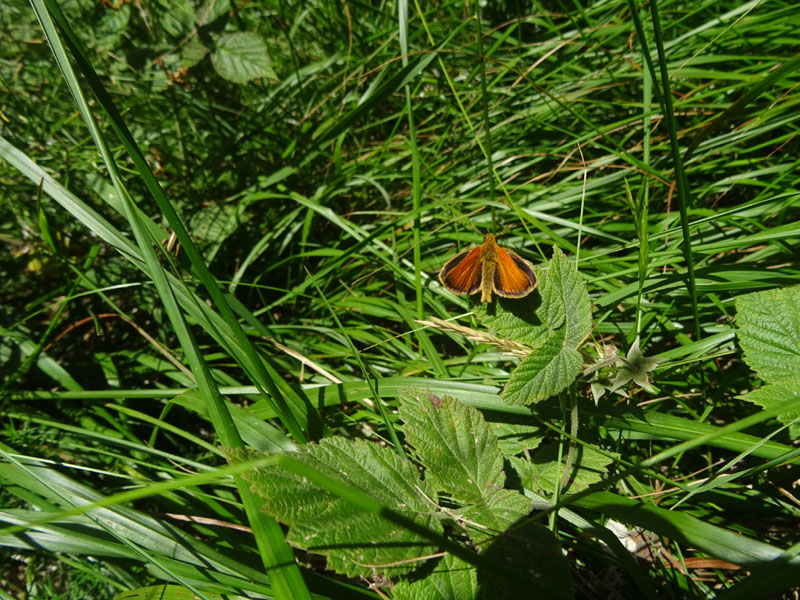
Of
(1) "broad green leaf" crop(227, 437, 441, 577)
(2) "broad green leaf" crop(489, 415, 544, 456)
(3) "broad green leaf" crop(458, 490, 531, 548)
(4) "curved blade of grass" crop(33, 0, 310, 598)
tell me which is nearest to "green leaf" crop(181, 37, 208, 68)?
(4) "curved blade of grass" crop(33, 0, 310, 598)

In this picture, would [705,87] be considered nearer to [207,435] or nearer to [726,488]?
[726,488]

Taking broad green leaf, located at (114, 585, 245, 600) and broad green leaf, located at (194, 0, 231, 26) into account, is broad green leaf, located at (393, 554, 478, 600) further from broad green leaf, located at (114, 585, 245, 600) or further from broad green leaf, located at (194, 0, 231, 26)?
broad green leaf, located at (194, 0, 231, 26)

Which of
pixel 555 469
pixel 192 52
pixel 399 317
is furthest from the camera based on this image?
Answer: pixel 192 52

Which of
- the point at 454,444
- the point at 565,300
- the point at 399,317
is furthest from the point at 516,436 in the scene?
the point at 399,317

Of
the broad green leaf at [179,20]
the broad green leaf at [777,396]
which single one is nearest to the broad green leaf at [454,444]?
the broad green leaf at [777,396]

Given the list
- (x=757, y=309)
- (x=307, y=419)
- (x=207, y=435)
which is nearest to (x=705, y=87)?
(x=757, y=309)

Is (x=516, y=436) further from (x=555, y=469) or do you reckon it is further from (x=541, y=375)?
(x=541, y=375)

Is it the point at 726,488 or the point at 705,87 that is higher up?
the point at 705,87
